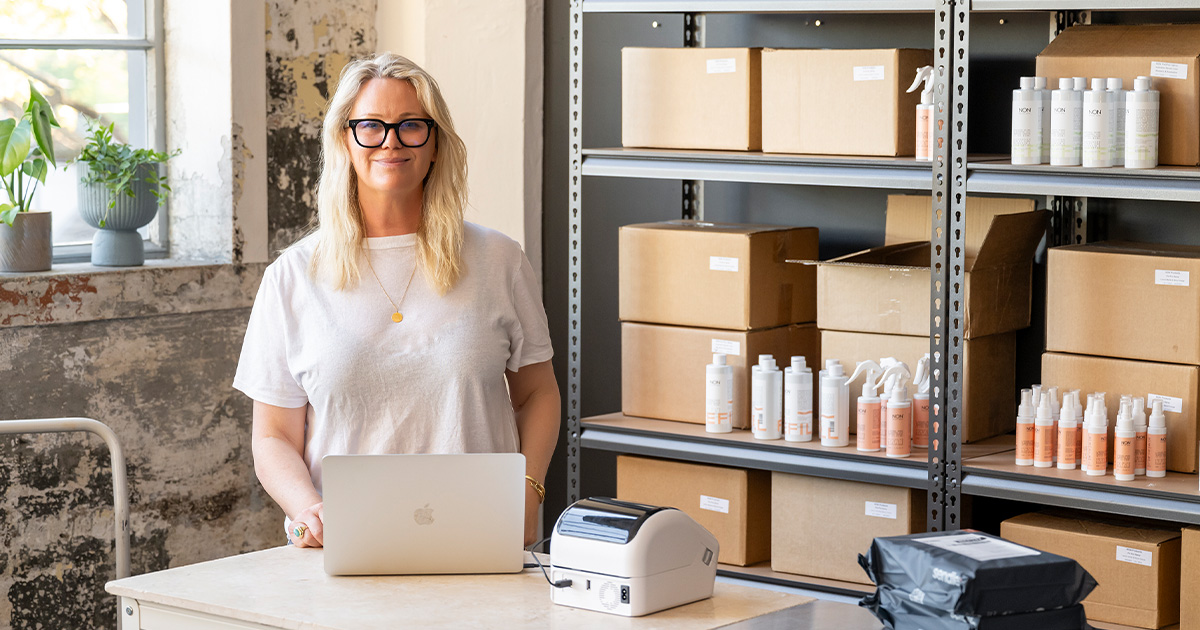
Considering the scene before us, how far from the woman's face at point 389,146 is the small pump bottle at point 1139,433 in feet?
4.88

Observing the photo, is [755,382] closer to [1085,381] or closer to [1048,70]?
[1085,381]

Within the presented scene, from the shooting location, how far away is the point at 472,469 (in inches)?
85.1

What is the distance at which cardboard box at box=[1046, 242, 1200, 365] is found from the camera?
274cm

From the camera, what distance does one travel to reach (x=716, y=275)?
3.23 m

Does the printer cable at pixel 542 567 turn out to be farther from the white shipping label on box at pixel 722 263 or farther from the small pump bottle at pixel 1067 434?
the small pump bottle at pixel 1067 434

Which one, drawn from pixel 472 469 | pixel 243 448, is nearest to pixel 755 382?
pixel 472 469

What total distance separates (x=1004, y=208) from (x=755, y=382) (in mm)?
672

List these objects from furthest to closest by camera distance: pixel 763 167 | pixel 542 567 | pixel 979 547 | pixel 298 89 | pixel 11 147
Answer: pixel 298 89, pixel 11 147, pixel 763 167, pixel 542 567, pixel 979 547

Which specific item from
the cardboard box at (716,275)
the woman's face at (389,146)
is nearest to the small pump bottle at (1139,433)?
the cardboard box at (716,275)

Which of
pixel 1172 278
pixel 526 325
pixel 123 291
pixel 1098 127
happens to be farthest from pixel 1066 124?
pixel 123 291

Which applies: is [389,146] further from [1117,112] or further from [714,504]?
[1117,112]

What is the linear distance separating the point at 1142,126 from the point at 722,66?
0.96 m

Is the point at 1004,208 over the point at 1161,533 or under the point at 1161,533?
over

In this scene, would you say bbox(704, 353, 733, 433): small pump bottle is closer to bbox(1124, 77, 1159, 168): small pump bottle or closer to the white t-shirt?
the white t-shirt
